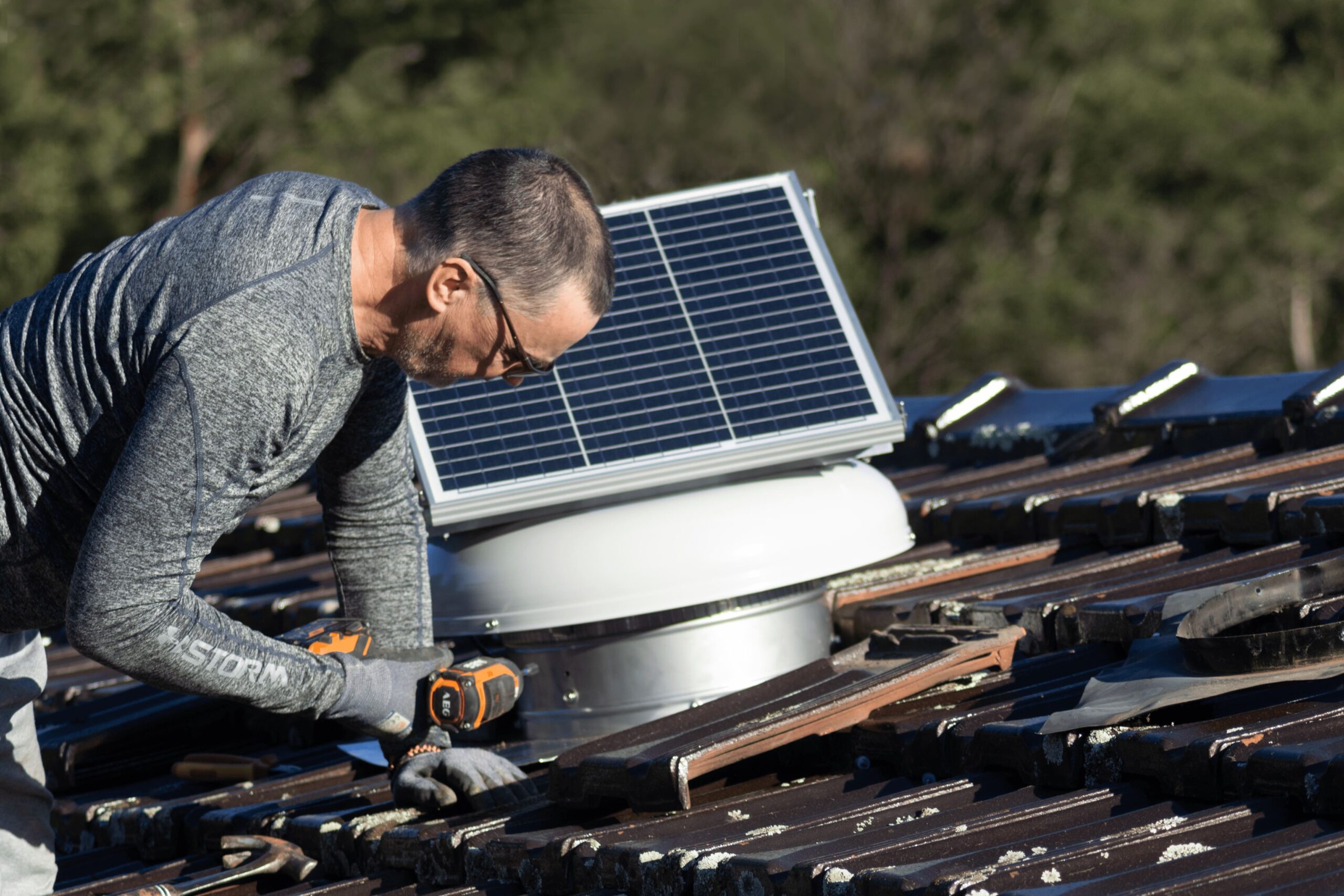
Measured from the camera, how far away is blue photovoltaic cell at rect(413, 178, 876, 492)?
11.9 feet

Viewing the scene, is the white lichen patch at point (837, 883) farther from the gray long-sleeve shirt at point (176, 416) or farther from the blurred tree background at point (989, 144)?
the blurred tree background at point (989, 144)

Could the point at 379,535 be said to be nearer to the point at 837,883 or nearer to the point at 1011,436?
the point at 837,883

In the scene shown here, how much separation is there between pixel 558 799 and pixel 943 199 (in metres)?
26.6

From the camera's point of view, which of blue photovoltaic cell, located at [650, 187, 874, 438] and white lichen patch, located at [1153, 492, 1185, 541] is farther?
white lichen patch, located at [1153, 492, 1185, 541]

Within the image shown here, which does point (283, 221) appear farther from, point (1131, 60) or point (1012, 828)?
point (1131, 60)

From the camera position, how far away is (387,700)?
9.79ft

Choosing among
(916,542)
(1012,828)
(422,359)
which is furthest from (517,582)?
(916,542)

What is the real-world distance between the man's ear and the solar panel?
34.6 inches

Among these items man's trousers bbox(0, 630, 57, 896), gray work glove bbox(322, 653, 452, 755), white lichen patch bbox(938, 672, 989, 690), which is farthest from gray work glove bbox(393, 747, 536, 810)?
white lichen patch bbox(938, 672, 989, 690)

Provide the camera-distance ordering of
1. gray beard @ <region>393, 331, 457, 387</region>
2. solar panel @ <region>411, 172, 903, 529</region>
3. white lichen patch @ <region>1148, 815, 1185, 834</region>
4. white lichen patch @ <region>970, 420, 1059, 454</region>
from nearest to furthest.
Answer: white lichen patch @ <region>1148, 815, 1185, 834</region>
gray beard @ <region>393, 331, 457, 387</region>
solar panel @ <region>411, 172, 903, 529</region>
white lichen patch @ <region>970, 420, 1059, 454</region>

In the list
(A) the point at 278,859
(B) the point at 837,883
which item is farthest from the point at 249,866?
(B) the point at 837,883

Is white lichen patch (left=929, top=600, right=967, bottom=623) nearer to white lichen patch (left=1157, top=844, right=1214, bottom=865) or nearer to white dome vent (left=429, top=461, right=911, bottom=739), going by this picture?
white dome vent (left=429, top=461, right=911, bottom=739)

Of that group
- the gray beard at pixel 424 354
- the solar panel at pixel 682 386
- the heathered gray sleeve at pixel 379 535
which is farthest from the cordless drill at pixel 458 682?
the gray beard at pixel 424 354

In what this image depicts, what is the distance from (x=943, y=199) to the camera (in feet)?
93.6
